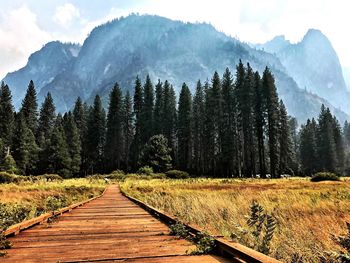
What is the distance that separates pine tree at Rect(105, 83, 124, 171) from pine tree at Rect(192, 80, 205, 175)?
1907cm

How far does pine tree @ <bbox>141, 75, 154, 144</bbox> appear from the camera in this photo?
78.8m

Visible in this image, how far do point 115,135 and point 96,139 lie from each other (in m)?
5.40

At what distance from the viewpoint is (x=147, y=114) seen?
8219cm

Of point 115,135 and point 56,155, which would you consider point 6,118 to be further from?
point 115,135

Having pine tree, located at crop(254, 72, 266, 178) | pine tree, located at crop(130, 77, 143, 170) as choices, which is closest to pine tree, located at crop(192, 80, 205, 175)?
pine tree, located at crop(130, 77, 143, 170)

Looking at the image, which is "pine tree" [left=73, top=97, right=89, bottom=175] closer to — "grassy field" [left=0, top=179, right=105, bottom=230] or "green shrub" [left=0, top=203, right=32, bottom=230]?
"grassy field" [left=0, top=179, right=105, bottom=230]

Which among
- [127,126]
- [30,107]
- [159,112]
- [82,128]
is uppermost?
[30,107]

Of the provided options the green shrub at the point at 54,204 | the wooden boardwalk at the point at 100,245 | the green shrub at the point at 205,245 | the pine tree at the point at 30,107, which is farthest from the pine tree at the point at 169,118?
the green shrub at the point at 205,245

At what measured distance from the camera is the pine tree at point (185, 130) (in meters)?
74.4

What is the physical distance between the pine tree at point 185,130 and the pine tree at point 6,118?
3591cm

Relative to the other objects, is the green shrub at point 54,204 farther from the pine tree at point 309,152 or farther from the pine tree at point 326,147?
the pine tree at point 309,152

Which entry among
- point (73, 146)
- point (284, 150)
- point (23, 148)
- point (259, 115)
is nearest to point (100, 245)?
point (259, 115)

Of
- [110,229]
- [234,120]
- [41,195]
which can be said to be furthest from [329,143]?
[110,229]

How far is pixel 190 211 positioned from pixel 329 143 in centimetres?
7712
